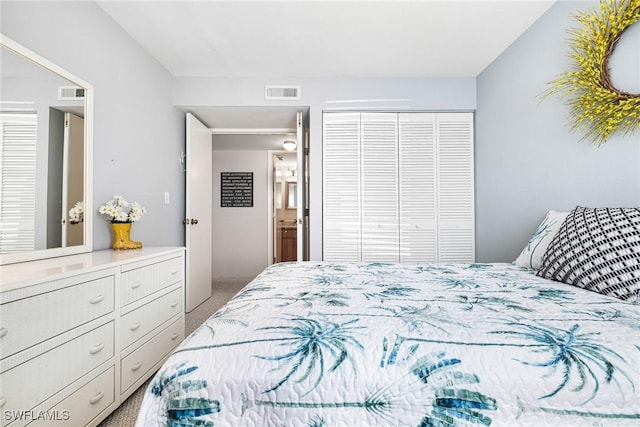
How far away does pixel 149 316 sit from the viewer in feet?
6.37

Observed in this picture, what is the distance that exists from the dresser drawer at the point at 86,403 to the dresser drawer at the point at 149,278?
1.21 feet

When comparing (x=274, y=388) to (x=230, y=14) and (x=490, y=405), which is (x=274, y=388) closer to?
(x=490, y=405)

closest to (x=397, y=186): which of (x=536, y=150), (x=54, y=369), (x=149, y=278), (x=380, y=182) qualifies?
(x=380, y=182)

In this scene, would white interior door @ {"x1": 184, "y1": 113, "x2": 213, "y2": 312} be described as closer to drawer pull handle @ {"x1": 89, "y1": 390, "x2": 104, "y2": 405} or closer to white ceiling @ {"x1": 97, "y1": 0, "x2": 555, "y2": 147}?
white ceiling @ {"x1": 97, "y1": 0, "x2": 555, "y2": 147}

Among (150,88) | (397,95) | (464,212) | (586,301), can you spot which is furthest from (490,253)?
(150,88)

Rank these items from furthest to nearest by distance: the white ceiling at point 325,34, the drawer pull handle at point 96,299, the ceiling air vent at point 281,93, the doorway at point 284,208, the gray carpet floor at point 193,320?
the doorway at point 284,208 → the ceiling air vent at point 281,93 → the white ceiling at point 325,34 → the gray carpet floor at point 193,320 → the drawer pull handle at point 96,299

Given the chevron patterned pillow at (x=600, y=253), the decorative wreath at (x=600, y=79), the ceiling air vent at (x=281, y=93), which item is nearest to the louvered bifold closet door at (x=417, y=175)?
the ceiling air vent at (x=281, y=93)

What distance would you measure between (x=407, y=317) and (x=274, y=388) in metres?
0.45

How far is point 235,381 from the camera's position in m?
0.73

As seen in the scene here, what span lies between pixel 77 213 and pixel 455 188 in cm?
326

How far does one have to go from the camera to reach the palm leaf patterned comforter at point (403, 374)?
0.71 metres

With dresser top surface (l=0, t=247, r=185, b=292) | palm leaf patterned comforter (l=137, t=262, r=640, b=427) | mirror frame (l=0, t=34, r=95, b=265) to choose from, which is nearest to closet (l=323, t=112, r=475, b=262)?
dresser top surface (l=0, t=247, r=185, b=292)

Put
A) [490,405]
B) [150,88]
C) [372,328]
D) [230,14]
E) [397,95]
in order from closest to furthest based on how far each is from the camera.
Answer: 1. [490,405]
2. [372,328]
3. [230,14]
4. [150,88]
5. [397,95]

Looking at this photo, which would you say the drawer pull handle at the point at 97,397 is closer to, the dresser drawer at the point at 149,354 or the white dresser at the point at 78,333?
the white dresser at the point at 78,333
